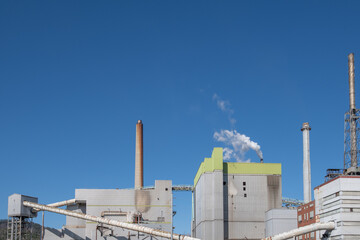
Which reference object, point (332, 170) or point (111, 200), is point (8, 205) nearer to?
point (111, 200)

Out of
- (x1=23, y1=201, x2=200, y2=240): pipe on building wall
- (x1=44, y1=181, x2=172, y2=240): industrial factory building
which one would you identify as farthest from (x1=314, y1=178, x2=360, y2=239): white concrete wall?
(x1=44, y1=181, x2=172, y2=240): industrial factory building

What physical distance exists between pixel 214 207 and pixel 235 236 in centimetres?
659

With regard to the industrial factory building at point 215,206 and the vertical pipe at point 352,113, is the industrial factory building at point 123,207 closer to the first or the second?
the industrial factory building at point 215,206

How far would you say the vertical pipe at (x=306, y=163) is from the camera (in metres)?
93.9

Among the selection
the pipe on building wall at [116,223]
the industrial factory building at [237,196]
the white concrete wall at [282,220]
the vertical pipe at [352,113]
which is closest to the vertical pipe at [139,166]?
the pipe on building wall at [116,223]

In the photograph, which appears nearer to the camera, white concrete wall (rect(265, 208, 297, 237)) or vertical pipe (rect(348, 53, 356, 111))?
vertical pipe (rect(348, 53, 356, 111))

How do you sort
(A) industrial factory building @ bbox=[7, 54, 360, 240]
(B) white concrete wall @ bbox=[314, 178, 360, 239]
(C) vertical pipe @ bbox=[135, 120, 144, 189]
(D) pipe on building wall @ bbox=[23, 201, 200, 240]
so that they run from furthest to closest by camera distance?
(C) vertical pipe @ bbox=[135, 120, 144, 189] → (D) pipe on building wall @ bbox=[23, 201, 200, 240] → (A) industrial factory building @ bbox=[7, 54, 360, 240] → (B) white concrete wall @ bbox=[314, 178, 360, 239]

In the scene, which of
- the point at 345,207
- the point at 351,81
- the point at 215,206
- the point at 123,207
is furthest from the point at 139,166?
the point at 345,207

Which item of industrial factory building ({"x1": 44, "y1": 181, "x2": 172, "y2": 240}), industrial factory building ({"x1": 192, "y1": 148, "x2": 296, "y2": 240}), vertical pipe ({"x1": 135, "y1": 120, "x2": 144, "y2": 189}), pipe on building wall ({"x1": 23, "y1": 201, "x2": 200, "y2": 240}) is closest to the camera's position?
pipe on building wall ({"x1": 23, "y1": 201, "x2": 200, "y2": 240})

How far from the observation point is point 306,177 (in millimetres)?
94250

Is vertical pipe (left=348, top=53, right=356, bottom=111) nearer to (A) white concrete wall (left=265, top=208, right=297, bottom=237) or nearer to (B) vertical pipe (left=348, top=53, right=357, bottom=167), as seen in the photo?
(B) vertical pipe (left=348, top=53, right=357, bottom=167)

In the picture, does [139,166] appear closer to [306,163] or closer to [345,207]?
[306,163]

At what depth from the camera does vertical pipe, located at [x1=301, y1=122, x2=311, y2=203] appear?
3697 inches

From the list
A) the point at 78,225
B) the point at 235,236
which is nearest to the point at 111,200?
the point at 78,225
